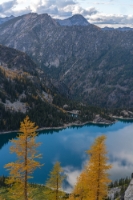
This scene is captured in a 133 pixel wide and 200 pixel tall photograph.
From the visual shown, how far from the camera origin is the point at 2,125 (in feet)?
579

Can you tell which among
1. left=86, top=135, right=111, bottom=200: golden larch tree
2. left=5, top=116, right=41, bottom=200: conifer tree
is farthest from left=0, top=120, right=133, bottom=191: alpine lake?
left=5, top=116, right=41, bottom=200: conifer tree

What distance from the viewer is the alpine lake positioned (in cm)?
10625

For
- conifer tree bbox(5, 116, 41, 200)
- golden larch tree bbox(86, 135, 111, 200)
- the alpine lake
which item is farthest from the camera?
the alpine lake

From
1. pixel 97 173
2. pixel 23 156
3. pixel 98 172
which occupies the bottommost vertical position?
pixel 97 173

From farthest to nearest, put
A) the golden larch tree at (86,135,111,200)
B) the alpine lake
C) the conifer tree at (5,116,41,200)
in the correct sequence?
the alpine lake → the golden larch tree at (86,135,111,200) → the conifer tree at (5,116,41,200)

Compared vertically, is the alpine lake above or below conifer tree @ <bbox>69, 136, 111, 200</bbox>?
below

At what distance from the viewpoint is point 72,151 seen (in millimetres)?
138375

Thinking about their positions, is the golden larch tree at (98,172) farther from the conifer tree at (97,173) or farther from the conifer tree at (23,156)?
the conifer tree at (23,156)

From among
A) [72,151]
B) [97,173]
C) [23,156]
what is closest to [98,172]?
[97,173]

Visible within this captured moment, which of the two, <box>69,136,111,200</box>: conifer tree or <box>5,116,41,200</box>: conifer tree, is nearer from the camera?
<box>5,116,41,200</box>: conifer tree

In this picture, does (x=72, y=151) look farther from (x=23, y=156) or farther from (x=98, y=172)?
(x=23, y=156)

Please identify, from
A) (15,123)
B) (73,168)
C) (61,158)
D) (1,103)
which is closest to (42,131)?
(15,123)

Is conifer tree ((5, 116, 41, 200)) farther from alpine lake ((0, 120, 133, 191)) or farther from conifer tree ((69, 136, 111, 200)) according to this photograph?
alpine lake ((0, 120, 133, 191))

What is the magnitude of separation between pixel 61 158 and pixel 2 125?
66.7 m
